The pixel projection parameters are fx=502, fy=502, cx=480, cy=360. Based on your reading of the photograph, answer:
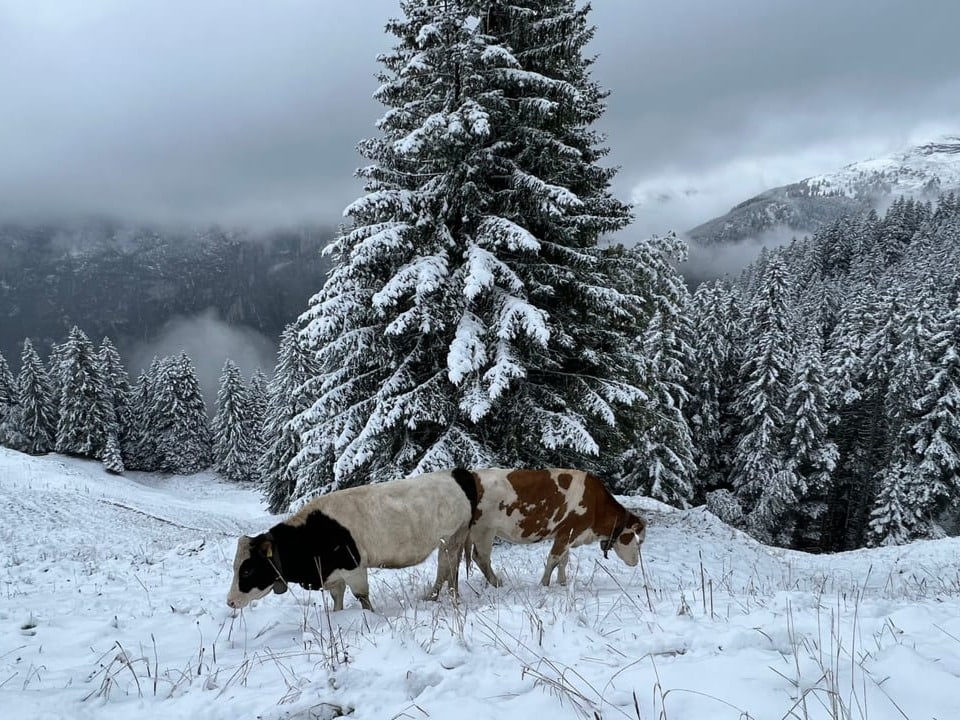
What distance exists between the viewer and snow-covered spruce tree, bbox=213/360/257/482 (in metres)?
53.8

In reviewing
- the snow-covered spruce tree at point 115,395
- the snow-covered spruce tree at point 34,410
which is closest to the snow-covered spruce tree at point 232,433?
the snow-covered spruce tree at point 115,395

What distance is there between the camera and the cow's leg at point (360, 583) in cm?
541

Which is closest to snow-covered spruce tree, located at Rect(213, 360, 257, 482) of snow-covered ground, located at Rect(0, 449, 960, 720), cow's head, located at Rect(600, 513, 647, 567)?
snow-covered ground, located at Rect(0, 449, 960, 720)

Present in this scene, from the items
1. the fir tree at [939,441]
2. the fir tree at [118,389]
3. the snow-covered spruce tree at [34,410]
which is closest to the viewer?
the fir tree at [939,441]

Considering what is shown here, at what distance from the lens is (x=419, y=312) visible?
406 inches

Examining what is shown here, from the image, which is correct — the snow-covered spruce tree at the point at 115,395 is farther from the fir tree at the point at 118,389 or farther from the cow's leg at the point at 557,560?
the cow's leg at the point at 557,560

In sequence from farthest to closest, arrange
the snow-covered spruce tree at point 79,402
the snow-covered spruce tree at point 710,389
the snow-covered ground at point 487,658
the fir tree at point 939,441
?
1. the snow-covered spruce tree at point 79,402
2. the snow-covered spruce tree at point 710,389
3. the fir tree at point 939,441
4. the snow-covered ground at point 487,658

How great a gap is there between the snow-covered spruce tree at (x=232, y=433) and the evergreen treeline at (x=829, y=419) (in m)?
44.9

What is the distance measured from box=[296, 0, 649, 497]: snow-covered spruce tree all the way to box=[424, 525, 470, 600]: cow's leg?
3.70m

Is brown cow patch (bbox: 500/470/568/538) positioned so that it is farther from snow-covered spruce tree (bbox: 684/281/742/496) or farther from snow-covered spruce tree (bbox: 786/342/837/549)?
snow-covered spruce tree (bbox: 786/342/837/549)

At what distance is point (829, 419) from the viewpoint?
36.0 metres

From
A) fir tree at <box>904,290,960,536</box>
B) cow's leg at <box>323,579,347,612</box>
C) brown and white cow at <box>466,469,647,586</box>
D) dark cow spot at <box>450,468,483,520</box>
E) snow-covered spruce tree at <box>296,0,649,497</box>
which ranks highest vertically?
snow-covered spruce tree at <box>296,0,649,497</box>

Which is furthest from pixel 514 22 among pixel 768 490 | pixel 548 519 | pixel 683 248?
pixel 768 490

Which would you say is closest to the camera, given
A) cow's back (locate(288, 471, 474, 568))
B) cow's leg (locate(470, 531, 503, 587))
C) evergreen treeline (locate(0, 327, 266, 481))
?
cow's back (locate(288, 471, 474, 568))
